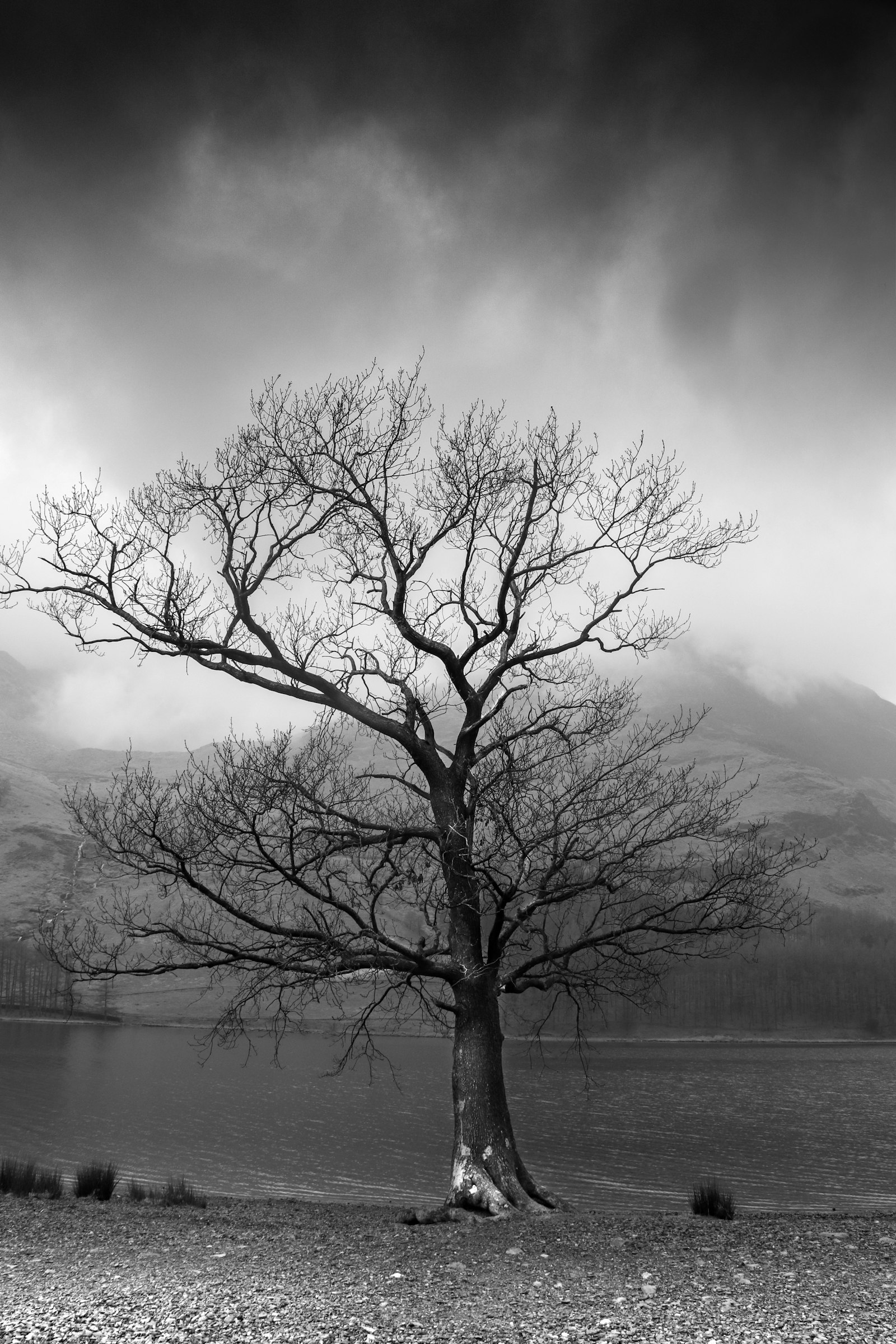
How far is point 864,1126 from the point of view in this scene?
5750 cm

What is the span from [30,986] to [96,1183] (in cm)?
19372

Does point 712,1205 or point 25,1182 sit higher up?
point 712,1205

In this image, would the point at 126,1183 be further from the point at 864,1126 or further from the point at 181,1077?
the point at 181,1077

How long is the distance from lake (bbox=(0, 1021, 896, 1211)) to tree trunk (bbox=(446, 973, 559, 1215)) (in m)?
4.87

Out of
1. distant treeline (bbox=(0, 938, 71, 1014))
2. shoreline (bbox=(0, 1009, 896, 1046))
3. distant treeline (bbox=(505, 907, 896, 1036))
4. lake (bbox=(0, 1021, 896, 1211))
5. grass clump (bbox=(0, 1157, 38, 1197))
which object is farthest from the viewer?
distant treeline (bbox=(0, 938, 71, 1014))

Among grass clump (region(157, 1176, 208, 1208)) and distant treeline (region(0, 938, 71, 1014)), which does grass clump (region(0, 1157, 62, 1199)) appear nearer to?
grass clump (region(157, 1176, 208, 1208))

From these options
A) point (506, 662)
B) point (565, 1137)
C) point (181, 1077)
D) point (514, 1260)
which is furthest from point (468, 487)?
point (181, 1077)

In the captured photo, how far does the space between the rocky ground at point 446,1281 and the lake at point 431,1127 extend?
181 inches

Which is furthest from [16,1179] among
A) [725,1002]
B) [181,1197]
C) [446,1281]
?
[725,1002]

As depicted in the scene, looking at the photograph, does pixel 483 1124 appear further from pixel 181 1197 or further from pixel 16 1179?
pixel 16 1179

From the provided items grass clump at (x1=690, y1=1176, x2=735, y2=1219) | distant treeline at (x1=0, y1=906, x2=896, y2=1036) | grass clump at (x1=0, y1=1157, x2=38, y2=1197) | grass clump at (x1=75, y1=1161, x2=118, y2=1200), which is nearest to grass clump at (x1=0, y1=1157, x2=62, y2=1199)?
grass clump at (x1=0, y1=1157, x2=38, y2=1197)

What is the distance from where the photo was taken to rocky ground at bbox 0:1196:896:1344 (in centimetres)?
889

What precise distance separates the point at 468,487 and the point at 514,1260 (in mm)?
12373

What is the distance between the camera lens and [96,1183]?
20.8 metres
